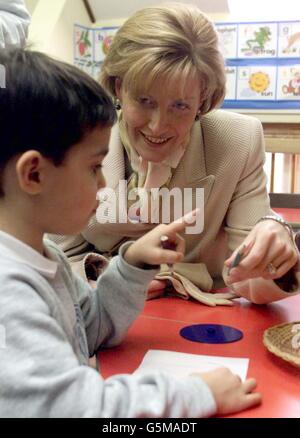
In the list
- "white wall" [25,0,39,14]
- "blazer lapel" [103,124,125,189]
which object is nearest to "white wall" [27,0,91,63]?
"white wall" [25,0,39,14]

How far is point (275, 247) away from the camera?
3.06ft

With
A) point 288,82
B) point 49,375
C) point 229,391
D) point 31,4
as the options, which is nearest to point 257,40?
point 288,82

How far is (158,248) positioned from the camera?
863mm

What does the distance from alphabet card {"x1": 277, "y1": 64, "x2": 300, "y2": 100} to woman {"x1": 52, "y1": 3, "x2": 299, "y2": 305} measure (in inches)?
54.3

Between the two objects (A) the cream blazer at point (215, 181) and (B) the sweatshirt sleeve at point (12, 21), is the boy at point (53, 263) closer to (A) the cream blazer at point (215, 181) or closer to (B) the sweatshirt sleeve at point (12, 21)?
(A) the cream blazer at point (215, 181)

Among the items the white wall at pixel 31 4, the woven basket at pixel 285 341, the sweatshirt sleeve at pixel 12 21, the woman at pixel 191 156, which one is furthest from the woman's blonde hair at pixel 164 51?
the white wall at pixel 31 4

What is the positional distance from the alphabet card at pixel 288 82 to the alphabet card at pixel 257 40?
10 centimetres

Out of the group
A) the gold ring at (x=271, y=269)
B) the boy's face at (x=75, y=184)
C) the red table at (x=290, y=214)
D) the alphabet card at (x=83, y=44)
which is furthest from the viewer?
the alphabet card at (x=83, y=44)

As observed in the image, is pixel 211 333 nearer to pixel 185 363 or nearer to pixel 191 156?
pixel 185 363

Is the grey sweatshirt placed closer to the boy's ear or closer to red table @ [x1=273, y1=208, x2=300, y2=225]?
the boy's ear

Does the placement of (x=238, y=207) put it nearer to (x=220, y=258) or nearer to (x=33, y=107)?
(x=220, y=258)

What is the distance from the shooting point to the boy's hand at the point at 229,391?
2.13 ft

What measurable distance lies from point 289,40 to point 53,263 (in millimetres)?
2158

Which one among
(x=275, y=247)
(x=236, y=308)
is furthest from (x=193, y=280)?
(x=275, y=247)
